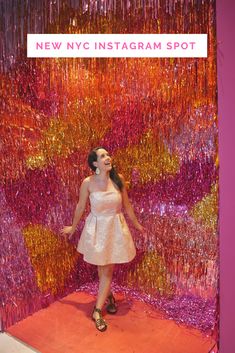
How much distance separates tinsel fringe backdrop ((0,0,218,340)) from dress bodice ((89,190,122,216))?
403mm

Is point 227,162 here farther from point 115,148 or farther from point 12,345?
point 12,345

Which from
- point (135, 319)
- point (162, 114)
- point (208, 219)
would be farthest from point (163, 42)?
point (135, 319)

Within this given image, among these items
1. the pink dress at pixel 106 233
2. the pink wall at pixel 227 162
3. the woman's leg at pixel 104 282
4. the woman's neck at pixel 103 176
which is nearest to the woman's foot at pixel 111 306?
the woman's leg at pixel 104 282

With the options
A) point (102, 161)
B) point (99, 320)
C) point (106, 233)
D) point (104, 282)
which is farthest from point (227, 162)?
point (99, 320)

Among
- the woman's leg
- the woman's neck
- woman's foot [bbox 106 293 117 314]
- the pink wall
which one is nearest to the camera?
the pink wall

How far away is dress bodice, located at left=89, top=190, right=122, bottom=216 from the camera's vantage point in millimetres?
2359

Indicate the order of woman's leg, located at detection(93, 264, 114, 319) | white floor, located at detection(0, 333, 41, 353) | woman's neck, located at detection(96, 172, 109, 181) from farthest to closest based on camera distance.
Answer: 1. woman's leg, located at detection(93, 264, 114, 319)
2. woman's neck, located at detection(96, 172, 109, 181)
3. white floor, located at detection(0, 333, 41, 353)

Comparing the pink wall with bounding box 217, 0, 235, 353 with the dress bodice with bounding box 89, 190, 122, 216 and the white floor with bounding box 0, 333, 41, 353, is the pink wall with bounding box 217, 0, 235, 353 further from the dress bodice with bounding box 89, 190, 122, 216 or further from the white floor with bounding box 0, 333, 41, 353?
the white floor with bounding box 0, 333, 41, 353

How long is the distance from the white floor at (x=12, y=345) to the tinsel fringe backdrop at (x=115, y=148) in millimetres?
103

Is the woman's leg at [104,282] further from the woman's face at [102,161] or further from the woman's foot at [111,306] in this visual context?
the woman's face at [102,161]

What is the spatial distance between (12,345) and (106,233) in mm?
796

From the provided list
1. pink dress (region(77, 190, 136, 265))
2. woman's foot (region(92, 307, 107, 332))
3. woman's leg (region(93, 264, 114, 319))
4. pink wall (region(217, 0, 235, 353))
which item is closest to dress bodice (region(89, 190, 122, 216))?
pink dress (region(77, 190, 136, 265))

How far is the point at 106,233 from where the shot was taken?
2369mm

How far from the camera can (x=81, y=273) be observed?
2.97 meters
